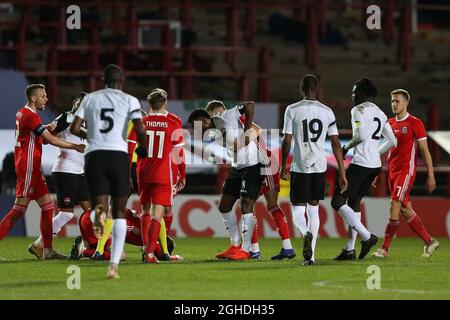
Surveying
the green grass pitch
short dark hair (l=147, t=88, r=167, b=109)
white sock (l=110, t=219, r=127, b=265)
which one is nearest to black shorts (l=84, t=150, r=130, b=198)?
white sock (l=110, t=219, r=127, b=265)

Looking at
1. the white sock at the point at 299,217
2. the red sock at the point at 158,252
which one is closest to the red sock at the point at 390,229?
the white sock at the point at 299,217

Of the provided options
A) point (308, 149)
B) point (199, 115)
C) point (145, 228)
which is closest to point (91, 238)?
point (145, 228)

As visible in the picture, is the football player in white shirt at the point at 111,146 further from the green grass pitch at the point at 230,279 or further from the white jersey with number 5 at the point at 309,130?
the white jersey with number 5 at the point at 309,130

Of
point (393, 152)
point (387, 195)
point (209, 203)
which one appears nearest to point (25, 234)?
point (209, 203)

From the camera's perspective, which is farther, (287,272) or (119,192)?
(287,272)

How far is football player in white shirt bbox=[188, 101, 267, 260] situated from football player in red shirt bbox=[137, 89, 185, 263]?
70cm

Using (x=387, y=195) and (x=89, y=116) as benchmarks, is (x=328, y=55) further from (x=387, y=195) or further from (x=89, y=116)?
(x=89, y=116)

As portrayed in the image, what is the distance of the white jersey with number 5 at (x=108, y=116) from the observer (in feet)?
39.9

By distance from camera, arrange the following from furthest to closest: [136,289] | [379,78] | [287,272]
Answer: [379,78] < [287,272] < [136,289]

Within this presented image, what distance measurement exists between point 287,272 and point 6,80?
1086 cm

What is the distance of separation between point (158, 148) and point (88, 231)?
1.52 meters

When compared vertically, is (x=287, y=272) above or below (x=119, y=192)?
below

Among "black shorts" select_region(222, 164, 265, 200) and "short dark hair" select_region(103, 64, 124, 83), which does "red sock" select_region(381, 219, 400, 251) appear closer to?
"black shorts" select_region(222, 164, 265, 200)

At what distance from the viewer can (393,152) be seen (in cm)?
1576
